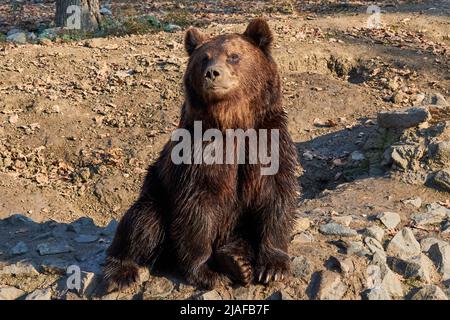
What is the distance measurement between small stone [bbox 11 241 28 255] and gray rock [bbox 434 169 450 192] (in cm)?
406

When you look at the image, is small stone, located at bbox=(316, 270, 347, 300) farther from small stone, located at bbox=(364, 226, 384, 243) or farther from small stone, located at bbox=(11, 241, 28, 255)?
small stone, located at bbox=(11, 241, 28, 255)

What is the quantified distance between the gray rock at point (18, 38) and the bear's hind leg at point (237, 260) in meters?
8.15

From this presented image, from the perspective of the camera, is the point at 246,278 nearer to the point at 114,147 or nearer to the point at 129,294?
the point at 129,294

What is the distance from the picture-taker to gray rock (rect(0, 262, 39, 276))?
5422 mm

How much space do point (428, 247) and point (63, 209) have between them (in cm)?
422

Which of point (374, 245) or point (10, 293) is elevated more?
point (374, 245)

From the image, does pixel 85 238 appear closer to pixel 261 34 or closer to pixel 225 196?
pixel 225 196

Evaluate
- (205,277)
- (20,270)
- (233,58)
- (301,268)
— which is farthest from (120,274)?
(233,58)

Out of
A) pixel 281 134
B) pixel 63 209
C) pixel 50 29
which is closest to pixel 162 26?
pixel 50 29

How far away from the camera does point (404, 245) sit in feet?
18.4

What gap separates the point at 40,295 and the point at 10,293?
0.27 meters

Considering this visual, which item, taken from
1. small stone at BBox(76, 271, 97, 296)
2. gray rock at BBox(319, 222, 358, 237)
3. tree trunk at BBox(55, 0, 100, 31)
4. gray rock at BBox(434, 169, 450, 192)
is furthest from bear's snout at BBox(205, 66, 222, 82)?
tree trunk at BBox(55, 0, 100, 31)

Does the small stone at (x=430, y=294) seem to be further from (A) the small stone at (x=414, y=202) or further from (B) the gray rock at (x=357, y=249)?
(A) the small stone at (x=414, y=202)

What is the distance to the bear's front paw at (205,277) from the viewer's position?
476 centimetres
